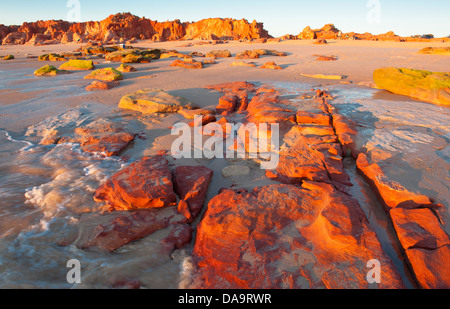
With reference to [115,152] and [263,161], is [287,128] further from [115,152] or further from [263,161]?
[115,152]

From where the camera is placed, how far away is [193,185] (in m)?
2.61

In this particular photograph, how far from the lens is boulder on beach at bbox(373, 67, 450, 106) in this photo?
5488mm

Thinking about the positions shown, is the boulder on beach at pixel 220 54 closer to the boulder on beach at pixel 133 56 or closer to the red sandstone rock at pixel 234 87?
the boulder on beach at pixel 133 56

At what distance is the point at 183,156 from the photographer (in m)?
3.42

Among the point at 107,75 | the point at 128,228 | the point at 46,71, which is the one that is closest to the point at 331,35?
the point at 107,75

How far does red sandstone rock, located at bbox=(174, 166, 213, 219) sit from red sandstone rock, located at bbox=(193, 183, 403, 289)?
0.83ft

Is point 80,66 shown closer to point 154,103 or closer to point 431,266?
point 154,103

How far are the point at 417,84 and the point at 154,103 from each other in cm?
648

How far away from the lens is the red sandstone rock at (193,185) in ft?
7.81

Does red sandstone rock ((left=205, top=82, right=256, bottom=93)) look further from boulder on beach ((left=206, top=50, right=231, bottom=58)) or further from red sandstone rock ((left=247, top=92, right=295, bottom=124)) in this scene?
boulder on beach ((left=206, top=50, right=231, bottom=58))

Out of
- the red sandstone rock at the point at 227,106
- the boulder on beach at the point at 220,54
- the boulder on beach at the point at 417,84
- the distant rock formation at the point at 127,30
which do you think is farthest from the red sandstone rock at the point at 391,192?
the distant rock formation at the point at 127,30

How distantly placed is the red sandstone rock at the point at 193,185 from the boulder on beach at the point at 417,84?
5.81m

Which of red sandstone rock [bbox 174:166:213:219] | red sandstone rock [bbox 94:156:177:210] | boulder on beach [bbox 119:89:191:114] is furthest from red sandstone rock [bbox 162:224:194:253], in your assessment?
boulder on beach [bbox 119:89:191:114]
